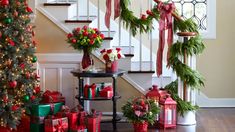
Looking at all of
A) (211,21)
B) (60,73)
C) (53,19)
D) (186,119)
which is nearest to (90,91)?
(60,73)

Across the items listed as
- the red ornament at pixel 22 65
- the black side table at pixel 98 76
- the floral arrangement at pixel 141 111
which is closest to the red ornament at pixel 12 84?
the red ornament at pixel 22 65

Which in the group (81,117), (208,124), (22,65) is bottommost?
(208,124)

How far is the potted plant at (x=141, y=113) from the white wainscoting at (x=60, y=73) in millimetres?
885

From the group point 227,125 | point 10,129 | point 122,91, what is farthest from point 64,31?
point 227,125

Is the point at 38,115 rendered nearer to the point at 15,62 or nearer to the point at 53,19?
the point at 15,62

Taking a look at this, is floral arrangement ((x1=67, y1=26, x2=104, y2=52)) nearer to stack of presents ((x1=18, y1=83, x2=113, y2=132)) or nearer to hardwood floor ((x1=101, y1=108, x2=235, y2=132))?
stack of presents ((x1=18, y1=83, x2=113, y2=132))

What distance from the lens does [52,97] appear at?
19.0 feet

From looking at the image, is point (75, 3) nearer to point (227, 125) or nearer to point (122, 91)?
point (122, 91)

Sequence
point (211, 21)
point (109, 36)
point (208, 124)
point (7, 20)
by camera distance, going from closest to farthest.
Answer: point (7, 20), point (208, 124), point (109, 36), point (211, 21)

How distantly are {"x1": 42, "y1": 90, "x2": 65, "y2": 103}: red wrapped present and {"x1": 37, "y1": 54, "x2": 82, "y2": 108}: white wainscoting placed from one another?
28 cm

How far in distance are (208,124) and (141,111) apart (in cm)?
97

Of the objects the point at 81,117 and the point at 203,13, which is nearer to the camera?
the point at 81,117

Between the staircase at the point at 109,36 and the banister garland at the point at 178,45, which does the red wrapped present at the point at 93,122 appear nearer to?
the staircase at the point at 109,36

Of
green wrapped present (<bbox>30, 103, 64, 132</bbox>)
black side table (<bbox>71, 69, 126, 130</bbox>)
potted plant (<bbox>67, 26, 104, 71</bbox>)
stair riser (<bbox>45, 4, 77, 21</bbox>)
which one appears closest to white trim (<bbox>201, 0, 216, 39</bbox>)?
black side table (<bbox>71, 69, 126, 130</bbox>)
